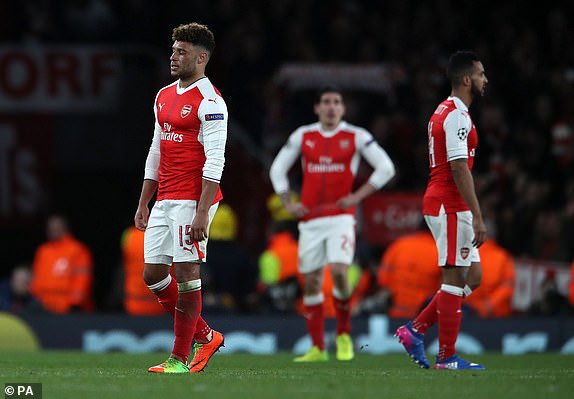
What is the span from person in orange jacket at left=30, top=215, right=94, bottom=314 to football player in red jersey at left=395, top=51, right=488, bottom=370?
6.78 metres

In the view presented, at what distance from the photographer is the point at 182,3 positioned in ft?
63.8

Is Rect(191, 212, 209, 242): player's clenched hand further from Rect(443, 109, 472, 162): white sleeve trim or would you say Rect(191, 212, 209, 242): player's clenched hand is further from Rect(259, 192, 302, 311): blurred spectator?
Rect(259, 192, 302, 311): blurred spectator

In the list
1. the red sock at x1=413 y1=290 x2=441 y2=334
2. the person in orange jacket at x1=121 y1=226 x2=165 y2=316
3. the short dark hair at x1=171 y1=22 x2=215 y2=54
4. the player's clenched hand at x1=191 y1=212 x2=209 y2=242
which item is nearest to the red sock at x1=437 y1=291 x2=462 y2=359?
the red sock at x1=413 y1=290 x2=441 y2=334

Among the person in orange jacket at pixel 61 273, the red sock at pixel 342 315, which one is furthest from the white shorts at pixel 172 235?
the person in orange jacket at pixel 61 273

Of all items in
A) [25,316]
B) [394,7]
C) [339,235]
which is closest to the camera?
[339,235]

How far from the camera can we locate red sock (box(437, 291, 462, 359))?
30.5ft

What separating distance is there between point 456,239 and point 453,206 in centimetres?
23

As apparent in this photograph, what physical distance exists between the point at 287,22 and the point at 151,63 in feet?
10.6

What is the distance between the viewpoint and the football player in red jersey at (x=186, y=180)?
8.57m

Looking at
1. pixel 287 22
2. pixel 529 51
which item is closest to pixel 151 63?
pixel 287 22

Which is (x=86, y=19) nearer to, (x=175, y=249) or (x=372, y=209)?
(x=372, y=209)

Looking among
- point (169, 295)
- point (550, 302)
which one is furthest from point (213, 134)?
point (550, 302)

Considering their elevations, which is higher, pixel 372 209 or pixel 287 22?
pixel 287 22

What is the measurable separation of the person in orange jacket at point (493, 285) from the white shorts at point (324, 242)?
2.16m
